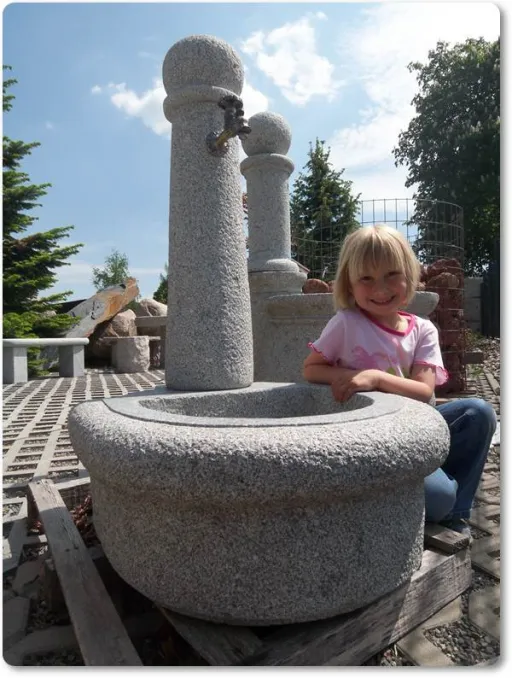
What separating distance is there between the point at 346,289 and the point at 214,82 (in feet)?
3.50

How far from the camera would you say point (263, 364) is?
3463mm

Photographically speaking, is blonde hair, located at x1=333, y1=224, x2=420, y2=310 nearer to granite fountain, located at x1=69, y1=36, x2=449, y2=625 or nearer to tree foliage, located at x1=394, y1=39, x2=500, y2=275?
granite fountain, located at x1=69, y1=36, x2=449, y2=625

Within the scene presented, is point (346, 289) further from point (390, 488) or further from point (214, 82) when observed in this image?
point (214, 82)

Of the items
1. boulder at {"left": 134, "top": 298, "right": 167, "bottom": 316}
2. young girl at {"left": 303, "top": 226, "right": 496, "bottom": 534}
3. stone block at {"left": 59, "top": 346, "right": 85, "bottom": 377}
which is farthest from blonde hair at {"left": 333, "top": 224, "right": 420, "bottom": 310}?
boulder at {"left": 134, "top": 298, "right": 167, "bottom": 316}

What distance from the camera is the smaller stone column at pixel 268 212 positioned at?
3715 millimetres

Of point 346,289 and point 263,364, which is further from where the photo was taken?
point 263,364

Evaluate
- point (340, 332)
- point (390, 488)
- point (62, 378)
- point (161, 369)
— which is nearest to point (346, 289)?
point (340, 332)

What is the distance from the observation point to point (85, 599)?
1.45 meters

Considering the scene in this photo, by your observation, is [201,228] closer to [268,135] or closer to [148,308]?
[268,135]

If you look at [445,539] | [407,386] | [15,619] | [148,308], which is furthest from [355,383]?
[148,308]

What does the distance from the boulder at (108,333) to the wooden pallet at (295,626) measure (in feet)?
31.0

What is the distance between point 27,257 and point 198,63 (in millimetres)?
10073

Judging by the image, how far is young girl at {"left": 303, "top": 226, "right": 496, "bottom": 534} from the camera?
1.68 meters

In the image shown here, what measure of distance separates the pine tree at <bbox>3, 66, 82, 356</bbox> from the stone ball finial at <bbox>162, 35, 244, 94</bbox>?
869 cm
